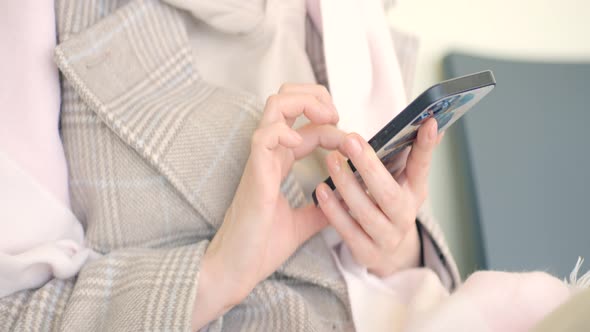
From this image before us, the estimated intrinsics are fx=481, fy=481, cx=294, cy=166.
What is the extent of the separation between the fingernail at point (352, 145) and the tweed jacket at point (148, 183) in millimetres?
139

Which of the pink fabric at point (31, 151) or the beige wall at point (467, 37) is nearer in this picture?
the pink fabric at point (31, 151)

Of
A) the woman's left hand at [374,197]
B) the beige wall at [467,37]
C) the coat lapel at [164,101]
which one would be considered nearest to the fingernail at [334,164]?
the woman's left hand at [374,197]

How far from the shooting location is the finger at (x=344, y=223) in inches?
19.5

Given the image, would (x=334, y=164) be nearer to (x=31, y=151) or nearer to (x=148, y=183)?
(x=148, y=183)

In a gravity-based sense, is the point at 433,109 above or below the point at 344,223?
above

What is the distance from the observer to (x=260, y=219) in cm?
44

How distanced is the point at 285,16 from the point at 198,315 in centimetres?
37

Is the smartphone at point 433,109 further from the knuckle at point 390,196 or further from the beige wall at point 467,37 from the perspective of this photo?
the beige wall at point 467,37

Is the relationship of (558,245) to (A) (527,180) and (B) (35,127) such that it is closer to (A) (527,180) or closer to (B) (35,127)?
(A) (527,180)

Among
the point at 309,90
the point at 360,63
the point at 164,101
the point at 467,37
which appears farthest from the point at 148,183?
the point at 467,37

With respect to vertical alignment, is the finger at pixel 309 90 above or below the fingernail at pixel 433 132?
above

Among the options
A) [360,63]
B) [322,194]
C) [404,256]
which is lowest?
[404,256]

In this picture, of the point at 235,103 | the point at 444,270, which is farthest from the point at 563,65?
the point at 235,103

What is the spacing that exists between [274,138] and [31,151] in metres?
0.24
